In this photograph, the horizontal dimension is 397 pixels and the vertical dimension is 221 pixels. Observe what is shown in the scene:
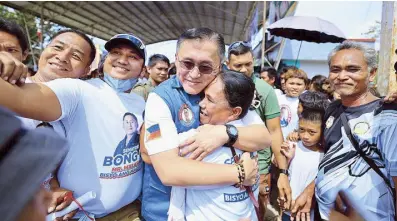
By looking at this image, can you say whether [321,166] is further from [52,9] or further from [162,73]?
[52,9]

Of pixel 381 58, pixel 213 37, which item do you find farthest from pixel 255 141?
pixel 381 58

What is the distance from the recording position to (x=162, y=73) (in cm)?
524

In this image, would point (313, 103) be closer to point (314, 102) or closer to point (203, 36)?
point (314, 102)

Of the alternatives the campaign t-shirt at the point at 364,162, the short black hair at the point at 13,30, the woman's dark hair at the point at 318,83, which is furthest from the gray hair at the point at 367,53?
the woman's dark hair at the point at 318,83

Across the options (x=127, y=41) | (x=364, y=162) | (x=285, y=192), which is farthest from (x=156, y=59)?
(x=364, y=162)

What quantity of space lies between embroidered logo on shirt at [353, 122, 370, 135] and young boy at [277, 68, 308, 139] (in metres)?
2.14

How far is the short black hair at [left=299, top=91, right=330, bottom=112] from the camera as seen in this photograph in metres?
3.06

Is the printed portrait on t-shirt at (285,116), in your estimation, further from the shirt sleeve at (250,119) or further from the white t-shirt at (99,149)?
the white t-shirt at (99,149)

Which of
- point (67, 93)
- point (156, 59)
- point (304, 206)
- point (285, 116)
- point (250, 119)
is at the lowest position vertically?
point (304, 206)

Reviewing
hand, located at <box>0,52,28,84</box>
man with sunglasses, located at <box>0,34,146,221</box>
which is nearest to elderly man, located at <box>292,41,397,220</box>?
man with sunglasses, located at <box>0,34,146,221</box>

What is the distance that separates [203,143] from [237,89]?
39 cm

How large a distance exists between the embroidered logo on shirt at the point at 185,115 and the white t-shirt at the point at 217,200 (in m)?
0.06

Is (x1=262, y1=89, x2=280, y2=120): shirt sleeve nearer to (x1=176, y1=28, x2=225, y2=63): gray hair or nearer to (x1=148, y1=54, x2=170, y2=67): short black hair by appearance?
(x1=176, y1=28, x2=225, y2=63): gray hair

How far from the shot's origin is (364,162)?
80.7 inches
